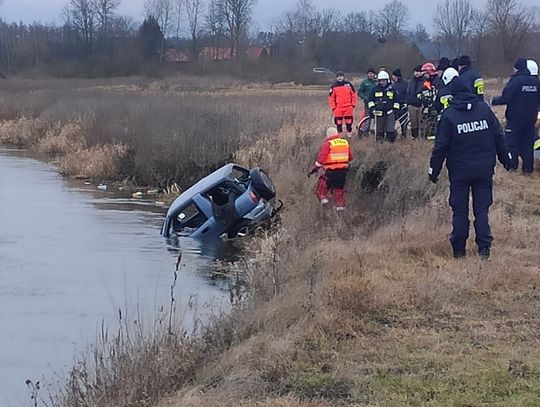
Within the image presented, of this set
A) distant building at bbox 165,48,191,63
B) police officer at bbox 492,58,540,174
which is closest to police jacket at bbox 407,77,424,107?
police officer at bbox 492,58,540,174

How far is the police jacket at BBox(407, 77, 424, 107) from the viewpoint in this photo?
16625 mm

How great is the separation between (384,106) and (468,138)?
8.15 meters

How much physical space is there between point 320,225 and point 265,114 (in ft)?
39.6

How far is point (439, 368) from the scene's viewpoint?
6.10 metres

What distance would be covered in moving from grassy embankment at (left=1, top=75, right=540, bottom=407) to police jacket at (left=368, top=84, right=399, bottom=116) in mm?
5225

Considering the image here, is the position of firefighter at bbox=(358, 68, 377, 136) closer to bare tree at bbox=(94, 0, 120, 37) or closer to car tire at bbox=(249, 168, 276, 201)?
car tire at bbox=(249, 168, 276, 201)

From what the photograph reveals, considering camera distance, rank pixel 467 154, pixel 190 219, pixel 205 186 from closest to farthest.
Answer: pixel 467 154 → pixel 205 186 → pixel 190 219

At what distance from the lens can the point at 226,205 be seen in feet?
54.7

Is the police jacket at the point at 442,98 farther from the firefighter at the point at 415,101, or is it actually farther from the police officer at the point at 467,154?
the police officer at the point at 467,154

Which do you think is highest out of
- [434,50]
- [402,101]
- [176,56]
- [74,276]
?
[434,50]

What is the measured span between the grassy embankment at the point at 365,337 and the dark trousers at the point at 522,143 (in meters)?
1.34

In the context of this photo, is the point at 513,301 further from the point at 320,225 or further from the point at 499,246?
the point at 320,225

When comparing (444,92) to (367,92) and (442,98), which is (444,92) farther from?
(367,92)

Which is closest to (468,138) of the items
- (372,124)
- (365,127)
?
(365,127)
